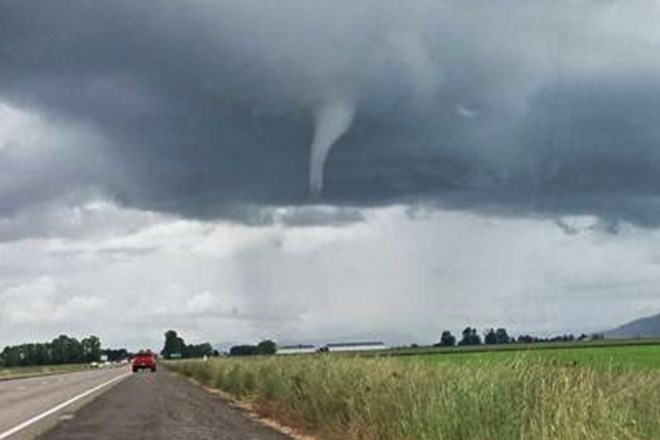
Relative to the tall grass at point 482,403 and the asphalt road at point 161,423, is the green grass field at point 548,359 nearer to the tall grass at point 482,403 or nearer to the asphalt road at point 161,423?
the tall grass at point 482,403

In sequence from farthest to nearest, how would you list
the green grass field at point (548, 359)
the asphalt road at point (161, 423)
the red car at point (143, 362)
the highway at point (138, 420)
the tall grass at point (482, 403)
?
the red car at point (143, 362) < the highway at point (138, 420) < the asphalt road at point (161, 423) < the green grass field at point (548, 359) < the tall grass at point (482, 403)

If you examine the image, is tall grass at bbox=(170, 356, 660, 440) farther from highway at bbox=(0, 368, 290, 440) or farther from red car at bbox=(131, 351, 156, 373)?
red car at bbox=(131, 351, 156, 373)

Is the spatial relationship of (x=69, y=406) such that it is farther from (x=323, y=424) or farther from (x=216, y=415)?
(x=323, y=424)

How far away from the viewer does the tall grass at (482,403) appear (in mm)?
12414

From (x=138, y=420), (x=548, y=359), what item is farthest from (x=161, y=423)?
(x=548, y=359)

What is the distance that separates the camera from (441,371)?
22.4 meters

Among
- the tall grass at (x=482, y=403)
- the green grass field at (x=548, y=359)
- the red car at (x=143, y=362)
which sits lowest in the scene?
the tall grass at (x=482, y=403)

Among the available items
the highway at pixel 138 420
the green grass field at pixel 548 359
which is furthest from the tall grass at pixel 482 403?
the highway at pixel 138 420

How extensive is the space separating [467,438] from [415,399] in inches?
134

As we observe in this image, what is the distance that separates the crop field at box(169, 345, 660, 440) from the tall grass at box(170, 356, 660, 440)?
0.02 metres

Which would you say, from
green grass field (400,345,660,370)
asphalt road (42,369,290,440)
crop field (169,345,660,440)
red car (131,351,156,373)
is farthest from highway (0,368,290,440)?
red car (131,351,156,373)

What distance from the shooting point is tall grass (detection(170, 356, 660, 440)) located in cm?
1241

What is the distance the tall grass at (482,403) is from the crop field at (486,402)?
0.7 inches

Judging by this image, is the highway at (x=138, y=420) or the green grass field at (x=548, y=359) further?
the highway at (x=138, y=420)
